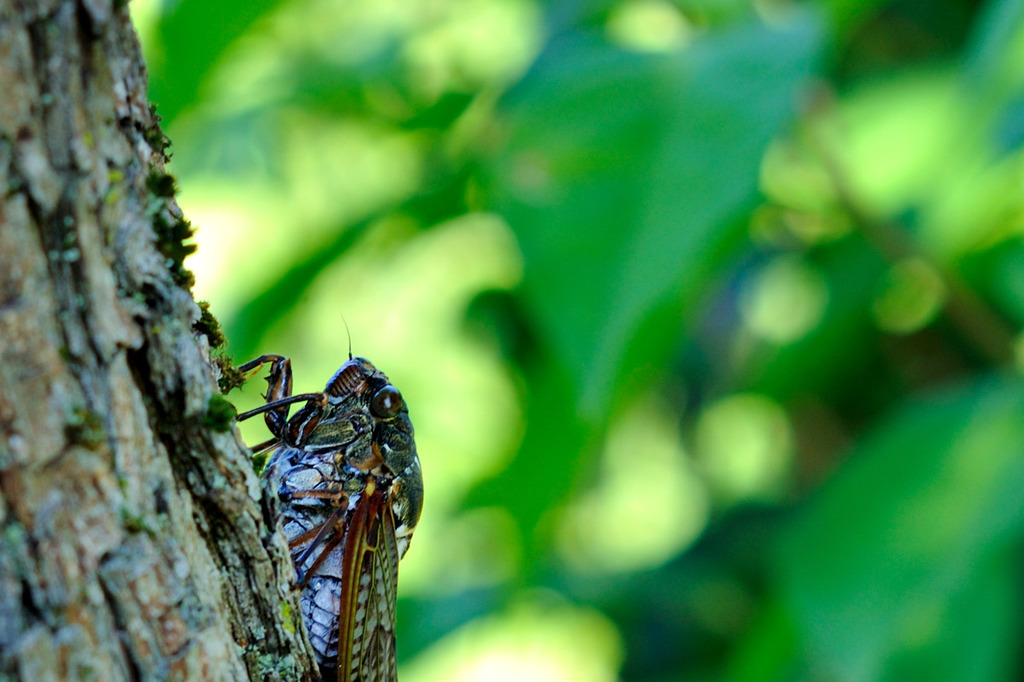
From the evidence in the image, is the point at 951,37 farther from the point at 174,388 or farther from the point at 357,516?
the point at 174,388

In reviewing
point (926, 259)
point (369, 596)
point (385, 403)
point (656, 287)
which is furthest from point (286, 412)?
point (926, 259)

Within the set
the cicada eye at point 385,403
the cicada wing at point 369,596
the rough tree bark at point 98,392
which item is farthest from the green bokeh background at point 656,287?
the rough tree bark at point 98,392

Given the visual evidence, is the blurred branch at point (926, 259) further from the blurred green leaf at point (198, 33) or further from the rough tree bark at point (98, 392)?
the rough tree bark at point (98, 392)

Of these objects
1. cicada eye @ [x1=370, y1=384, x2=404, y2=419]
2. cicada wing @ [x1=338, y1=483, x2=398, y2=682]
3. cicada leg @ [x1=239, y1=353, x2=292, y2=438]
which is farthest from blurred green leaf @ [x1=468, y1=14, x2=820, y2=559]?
cicada leg @ [x1=239, y1=353, x2=292, y2=438]

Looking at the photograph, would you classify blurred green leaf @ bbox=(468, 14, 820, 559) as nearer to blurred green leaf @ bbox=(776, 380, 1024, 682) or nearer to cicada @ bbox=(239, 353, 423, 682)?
cicada @ bbox=(239, 353, 423, 682)

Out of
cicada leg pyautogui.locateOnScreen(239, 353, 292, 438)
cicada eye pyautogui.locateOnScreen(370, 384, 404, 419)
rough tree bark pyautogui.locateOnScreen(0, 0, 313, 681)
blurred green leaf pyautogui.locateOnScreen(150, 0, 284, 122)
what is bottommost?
rough tree bark pyautogui.locateOnScreen(0, 0, 313, 681)

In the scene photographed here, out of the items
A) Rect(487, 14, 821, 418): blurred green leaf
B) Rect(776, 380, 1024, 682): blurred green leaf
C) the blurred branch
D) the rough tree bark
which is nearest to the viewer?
the rough tree bark

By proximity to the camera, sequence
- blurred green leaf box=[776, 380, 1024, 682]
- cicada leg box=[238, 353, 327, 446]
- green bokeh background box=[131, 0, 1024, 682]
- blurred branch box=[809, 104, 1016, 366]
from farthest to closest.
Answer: blurred branch box=[809, 104, 1016, 366] < blurred green leaf box=[776, 380, 1024, 682] < green bokeh background box=[131, 0, 1024, 682] < cicada leg box=[238, 353, 327, 446]

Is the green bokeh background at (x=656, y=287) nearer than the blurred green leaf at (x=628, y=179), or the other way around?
the blurred green leaf at (x=628, y=179)

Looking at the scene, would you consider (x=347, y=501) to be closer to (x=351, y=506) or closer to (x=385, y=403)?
(x=351, y=506)
